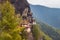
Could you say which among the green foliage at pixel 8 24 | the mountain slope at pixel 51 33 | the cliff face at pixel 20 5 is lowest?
the mountain slope at pixel 51 33

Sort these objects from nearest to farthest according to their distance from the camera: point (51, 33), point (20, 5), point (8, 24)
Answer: point (8, 24) → point (20, 5) → point (51, 33)

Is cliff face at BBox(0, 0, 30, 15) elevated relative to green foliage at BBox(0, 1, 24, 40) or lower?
lower

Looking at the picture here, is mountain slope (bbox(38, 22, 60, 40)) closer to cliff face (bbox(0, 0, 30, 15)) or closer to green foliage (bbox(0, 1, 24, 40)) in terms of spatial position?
cliff face (bbox(0, 0, 30, 15))

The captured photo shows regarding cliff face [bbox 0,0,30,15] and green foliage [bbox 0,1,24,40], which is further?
cliff face [bbox 0,0,30,15]

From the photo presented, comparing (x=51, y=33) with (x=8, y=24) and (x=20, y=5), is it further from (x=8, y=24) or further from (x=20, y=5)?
(x=8, y=24)

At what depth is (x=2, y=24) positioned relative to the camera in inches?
1117

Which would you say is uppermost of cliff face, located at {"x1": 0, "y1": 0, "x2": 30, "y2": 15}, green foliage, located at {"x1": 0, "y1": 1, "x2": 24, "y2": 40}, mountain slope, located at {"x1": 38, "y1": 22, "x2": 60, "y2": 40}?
green foliage, located at {"x1": 0, "y1": 1, "x2": 24, "y2": 40}

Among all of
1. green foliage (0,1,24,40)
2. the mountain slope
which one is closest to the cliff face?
green foliage (0,1,24,40)

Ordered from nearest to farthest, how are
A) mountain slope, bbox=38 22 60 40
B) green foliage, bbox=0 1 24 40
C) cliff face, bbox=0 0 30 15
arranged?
green foliage, bbox=0 1 24 40, cliff face, bbox=0 0 30 15, mountain slope, bbox=38 22 60 40

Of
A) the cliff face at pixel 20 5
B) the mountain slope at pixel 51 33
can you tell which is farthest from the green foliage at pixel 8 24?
the mountain slope at pixel 51 33

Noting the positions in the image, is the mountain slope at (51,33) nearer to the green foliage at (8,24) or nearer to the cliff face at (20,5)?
the cliff face at (20,5)

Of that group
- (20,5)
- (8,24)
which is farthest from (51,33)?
(8,24)

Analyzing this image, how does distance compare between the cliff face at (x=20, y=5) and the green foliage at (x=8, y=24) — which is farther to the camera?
the cliff face at (x=20, y=5)

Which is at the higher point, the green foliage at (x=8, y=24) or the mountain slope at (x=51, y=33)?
the green foliage at (x=8, y=24)
